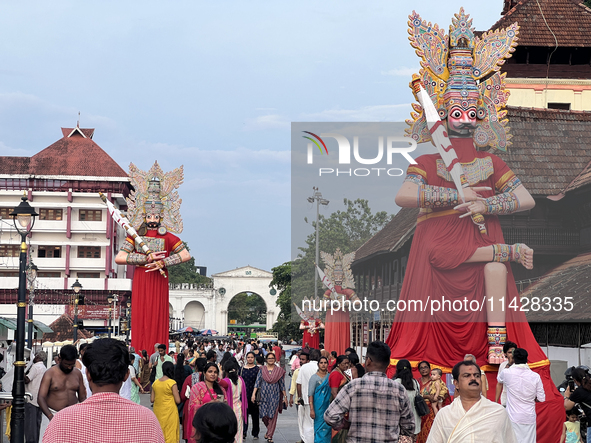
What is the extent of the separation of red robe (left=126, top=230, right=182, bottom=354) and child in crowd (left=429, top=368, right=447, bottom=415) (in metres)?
14.6

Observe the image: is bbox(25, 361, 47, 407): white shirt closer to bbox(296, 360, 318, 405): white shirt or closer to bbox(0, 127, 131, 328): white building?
bbox(296, 360, 318, 405): white shirt

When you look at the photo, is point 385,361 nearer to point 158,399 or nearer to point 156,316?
point 158,399

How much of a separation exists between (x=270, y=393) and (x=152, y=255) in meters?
10.6

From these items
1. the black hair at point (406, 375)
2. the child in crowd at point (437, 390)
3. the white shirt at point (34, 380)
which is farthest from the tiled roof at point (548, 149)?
the white shirt at point (34, 380)

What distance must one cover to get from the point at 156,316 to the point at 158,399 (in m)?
13.7

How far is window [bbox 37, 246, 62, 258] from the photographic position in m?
67.8

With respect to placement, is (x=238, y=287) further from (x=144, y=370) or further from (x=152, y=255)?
(x=144, y=370)

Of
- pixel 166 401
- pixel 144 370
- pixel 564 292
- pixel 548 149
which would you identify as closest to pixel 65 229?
pixel 144 370

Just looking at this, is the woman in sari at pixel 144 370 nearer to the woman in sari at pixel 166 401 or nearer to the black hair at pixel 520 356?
the woman in sari at pixel 166 401

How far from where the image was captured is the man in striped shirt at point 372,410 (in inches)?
259

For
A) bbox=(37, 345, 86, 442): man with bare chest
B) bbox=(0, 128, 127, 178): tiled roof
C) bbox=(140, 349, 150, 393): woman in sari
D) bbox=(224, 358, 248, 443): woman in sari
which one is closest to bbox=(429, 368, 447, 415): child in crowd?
bbox=(224, 358, 248, 443): woman in sari

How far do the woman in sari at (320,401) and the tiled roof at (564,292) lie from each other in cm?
624

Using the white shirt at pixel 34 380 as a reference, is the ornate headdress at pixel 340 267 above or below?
above

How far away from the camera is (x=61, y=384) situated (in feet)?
29.2
